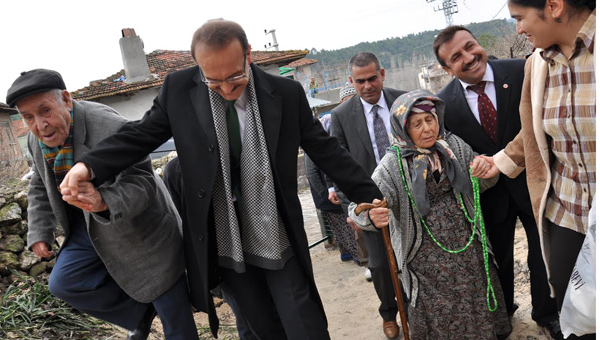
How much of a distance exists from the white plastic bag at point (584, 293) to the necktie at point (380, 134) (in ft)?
8.43

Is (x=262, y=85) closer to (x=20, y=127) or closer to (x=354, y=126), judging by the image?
(x=354, y=126)

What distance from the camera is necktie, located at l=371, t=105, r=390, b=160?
458 cm

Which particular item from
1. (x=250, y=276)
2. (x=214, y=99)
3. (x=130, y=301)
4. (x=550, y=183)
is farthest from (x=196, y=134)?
(x=550, y=183)

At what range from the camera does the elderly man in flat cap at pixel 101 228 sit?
2.88 m

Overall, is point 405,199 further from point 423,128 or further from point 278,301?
point 278,301

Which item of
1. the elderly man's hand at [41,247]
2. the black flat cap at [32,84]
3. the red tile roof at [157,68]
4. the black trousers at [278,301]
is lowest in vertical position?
the black trousers at [278,301]

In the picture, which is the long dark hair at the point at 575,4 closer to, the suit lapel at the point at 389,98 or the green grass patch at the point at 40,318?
the suit lapel at the point at 389,98

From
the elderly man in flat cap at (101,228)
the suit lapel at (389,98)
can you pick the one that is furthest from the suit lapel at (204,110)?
the suit lapel at (389,98)

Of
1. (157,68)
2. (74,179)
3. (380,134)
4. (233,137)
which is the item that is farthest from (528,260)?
(157,68)

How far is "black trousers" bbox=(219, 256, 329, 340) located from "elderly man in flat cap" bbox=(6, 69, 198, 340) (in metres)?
0.44

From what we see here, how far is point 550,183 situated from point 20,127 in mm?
38529

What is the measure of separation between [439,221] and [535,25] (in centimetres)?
152

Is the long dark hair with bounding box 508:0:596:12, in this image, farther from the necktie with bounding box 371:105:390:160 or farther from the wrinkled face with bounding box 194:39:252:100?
the necktie with bounding box 371:105:390:160

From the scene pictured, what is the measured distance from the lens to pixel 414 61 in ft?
193
